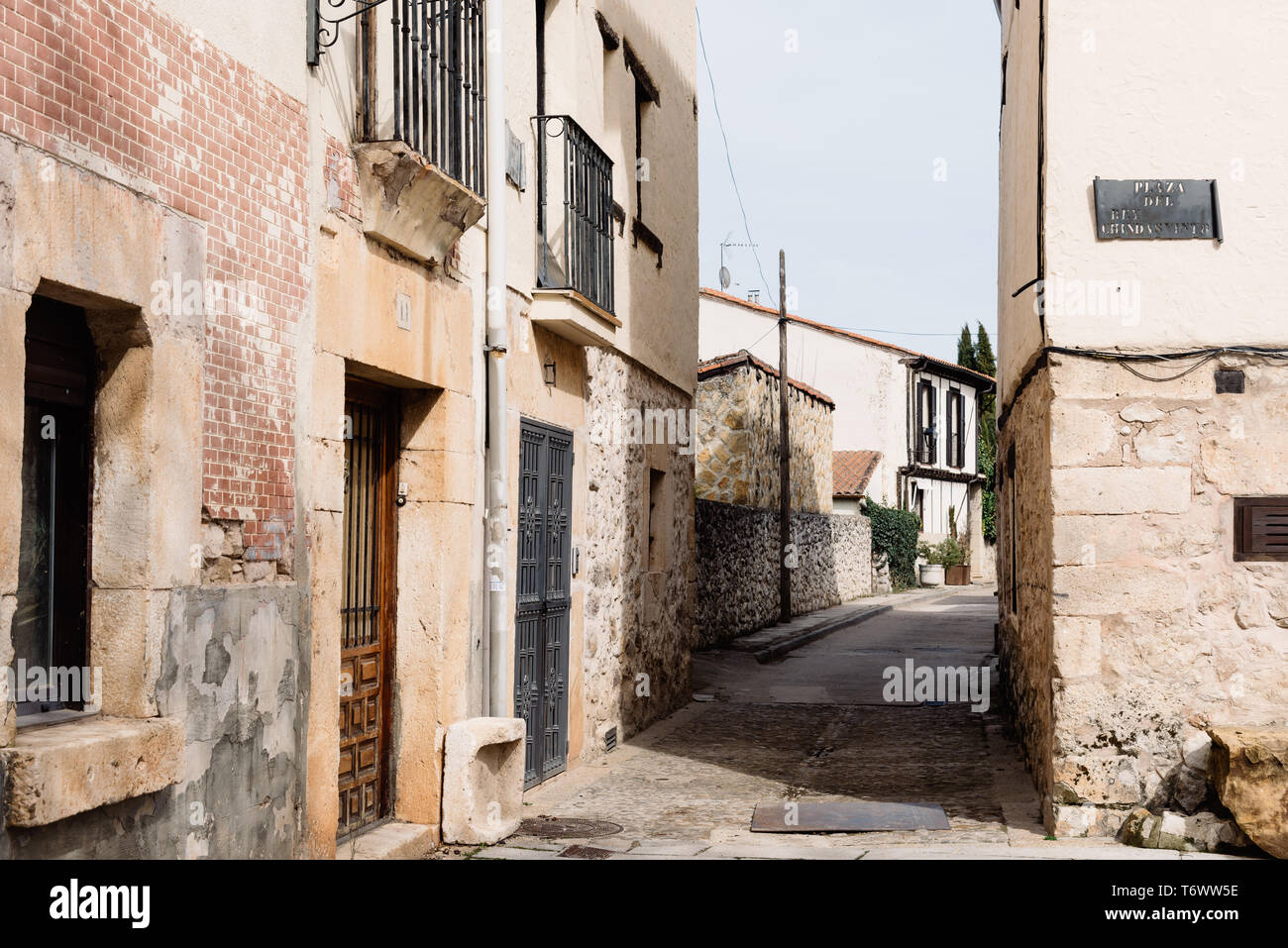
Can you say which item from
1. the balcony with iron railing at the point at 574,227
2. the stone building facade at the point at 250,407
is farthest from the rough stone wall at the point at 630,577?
the stone building facade at the point at 250,407

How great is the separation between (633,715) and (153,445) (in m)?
6.75

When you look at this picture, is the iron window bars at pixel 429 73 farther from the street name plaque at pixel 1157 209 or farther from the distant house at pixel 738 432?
the distant house at pixel 738 432

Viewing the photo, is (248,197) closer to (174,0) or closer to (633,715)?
(174,0)

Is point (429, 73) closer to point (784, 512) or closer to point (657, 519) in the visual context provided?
point (657, 519)

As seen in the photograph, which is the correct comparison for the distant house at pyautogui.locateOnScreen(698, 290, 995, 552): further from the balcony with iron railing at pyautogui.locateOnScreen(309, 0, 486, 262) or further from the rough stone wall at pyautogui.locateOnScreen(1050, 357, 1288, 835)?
the balcony with iron railing at pyautogui.locateOnScreen(309, 0, 486, 262)

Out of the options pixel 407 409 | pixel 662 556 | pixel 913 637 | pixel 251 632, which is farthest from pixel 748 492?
pixel 251 632

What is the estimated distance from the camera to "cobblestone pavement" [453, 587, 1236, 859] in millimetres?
6465

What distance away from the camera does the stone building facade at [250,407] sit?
375 centimetres

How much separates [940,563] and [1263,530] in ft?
94.7

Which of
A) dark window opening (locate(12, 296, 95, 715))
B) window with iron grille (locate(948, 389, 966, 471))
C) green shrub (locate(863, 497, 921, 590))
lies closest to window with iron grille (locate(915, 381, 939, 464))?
window with iron grille (locate(948, 389, 966, 471))

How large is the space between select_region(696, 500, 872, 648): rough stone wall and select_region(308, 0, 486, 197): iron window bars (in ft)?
35.3

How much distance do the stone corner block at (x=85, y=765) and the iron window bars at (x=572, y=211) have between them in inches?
180

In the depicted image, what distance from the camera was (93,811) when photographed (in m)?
3.79

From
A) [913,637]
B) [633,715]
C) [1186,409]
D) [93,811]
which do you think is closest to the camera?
[93,811]
